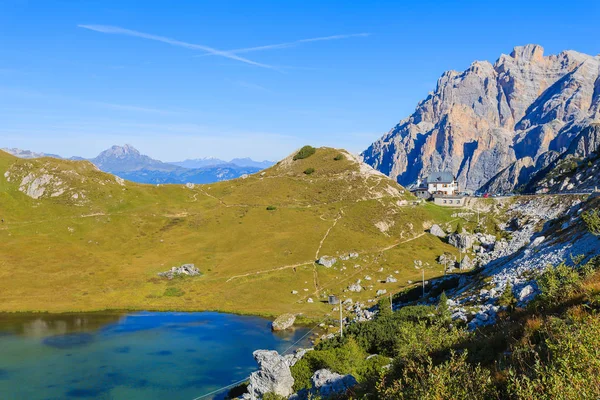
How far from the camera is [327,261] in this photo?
448 ft

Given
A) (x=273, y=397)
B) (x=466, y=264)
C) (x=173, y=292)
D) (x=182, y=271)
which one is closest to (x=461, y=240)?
(x=466, y=264)

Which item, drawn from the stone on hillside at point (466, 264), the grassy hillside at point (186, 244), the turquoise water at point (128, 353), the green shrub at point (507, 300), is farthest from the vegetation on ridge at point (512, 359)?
the stone on hillside at point (466, 264)

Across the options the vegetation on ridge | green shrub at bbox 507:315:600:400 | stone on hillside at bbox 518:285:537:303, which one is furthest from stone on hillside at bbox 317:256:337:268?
green shrub at bbox 507:315:600:400

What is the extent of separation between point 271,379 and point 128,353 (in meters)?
42.4

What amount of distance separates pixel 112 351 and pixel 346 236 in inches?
3818

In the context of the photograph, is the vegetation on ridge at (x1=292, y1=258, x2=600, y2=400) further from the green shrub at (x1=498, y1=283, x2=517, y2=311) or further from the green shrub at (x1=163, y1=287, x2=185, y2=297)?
the green shrub at (x1=163, y1=287, x2=185, y2=297)

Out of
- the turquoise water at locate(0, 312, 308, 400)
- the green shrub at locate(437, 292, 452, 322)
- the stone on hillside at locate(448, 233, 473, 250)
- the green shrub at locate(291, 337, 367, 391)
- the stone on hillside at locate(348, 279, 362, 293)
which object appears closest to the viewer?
the green shrub at locate(291, 337, 367, 391)

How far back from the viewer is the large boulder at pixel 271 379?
5166 cm

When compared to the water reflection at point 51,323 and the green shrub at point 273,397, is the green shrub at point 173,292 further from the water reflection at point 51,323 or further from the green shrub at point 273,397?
the green shrub at point 273,397

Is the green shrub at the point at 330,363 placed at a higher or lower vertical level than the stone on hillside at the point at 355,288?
higher

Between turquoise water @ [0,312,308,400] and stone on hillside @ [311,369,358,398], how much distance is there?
27.6m

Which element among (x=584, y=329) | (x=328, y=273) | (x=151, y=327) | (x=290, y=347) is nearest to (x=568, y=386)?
(x=584, y=329)

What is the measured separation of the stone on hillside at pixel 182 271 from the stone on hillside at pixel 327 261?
40584 millimetres

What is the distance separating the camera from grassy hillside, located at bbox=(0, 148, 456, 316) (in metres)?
119
